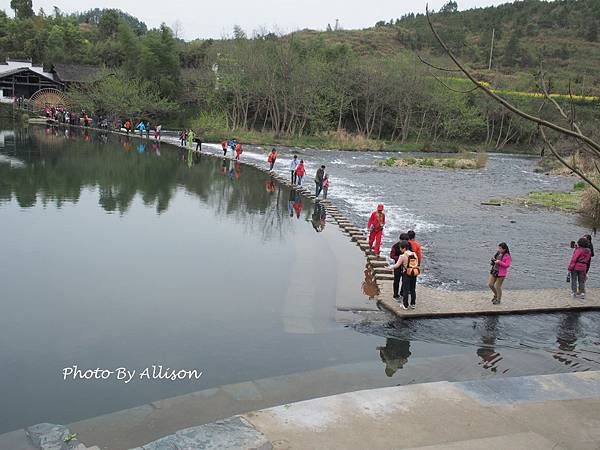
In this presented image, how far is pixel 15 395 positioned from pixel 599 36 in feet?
349

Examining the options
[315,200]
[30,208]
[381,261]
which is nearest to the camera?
[381,261]

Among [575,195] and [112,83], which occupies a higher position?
[112,83]

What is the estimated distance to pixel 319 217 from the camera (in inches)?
704

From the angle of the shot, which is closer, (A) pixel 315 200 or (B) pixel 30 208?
(B) pixel 30 208

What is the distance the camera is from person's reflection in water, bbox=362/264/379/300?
10569mm

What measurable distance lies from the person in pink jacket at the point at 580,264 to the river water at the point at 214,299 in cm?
77

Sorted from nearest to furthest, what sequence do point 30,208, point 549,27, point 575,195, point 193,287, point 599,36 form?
1. point 193,287
2. point 30,208
3. point 575,195
4. point 599,36
5. point 549,27

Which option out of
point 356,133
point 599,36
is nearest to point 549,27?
point 599,36

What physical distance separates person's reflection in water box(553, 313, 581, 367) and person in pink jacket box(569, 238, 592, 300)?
0.82m

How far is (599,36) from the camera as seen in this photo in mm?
92688

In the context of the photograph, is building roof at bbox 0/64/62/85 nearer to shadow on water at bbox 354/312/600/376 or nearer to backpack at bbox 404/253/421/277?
backpack at bbox 404/253/421/277

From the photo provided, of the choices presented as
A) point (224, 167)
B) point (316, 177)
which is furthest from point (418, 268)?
point (224, 167)

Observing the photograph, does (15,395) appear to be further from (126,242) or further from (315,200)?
(315,200)

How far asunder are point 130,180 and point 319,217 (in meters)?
8.74
